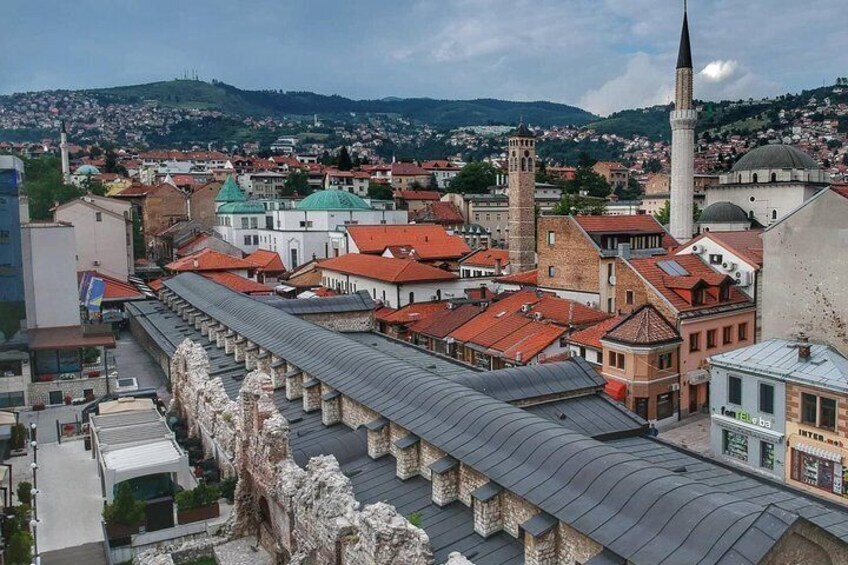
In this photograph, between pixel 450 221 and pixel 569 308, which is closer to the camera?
pixel 569 308

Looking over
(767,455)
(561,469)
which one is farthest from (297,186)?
(561,469)

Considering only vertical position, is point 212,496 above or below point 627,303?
below

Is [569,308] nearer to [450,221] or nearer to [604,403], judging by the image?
[604,403]

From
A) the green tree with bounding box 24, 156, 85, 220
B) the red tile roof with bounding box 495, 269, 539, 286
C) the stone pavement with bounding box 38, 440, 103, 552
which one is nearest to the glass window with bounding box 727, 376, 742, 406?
the red tile roof with bounding box 495, 269, 539, 286

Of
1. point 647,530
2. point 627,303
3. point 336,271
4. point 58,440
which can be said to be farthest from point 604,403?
point 336,271

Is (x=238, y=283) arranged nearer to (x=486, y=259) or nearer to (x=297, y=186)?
(x=486, y=259)

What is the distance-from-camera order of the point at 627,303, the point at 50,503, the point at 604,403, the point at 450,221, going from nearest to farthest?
the point at 604,403
the point at 50,503
the point at 627,303
the point at 450,221

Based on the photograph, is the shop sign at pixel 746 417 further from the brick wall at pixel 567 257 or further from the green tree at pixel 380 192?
the green tree at pixel 380 192

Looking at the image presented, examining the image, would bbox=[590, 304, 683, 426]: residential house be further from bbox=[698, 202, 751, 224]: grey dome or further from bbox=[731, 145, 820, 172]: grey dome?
bbox=[731, 145, 820, 172]: grey dome
